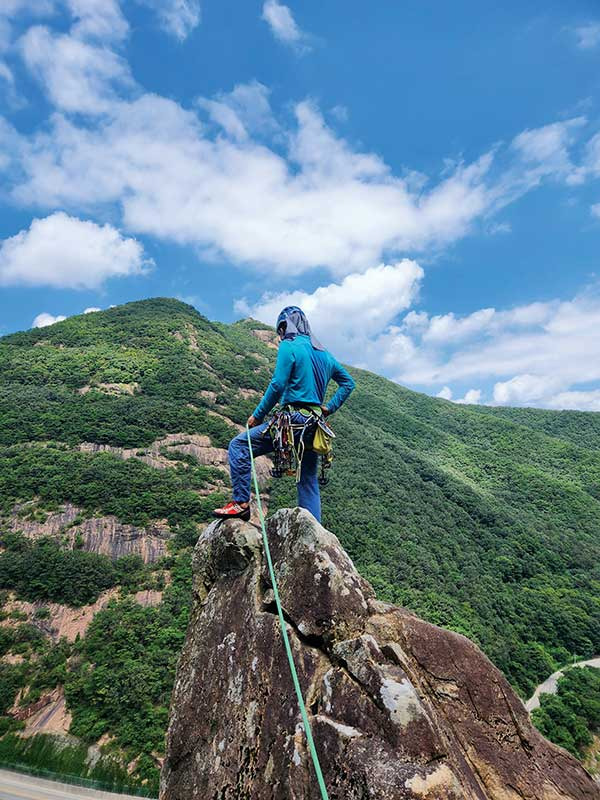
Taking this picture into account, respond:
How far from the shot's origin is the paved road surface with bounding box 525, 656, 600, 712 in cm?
3912

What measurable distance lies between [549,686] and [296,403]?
54.8 metres

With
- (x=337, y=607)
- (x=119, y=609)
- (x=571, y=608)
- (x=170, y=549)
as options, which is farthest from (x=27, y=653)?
(x=571, y=608)

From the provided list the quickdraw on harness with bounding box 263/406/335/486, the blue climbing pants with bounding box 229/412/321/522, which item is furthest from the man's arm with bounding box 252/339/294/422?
the blue climbing pants with bounding box 229/412/321/522

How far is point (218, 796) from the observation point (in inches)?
134

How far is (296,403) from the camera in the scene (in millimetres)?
4863

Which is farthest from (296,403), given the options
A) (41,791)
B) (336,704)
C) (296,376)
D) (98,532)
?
(98,532)

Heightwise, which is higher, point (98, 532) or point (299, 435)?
point (299, 435)

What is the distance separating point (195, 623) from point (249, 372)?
81.7 metres

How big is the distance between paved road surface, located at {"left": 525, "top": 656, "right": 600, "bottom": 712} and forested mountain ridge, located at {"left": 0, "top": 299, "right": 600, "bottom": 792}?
82 centimetres

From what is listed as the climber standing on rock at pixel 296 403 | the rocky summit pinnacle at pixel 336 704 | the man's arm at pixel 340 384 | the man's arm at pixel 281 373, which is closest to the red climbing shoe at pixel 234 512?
the climber standing on rock at pixel 296 403

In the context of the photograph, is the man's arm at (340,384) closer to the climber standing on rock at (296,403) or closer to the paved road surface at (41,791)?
the climber standing on rock at (296,403)

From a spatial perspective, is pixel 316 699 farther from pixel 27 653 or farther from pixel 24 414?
pixel 24 414

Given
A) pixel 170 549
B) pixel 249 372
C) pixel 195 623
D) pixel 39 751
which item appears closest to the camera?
pixel 195 623

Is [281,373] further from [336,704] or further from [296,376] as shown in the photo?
[336,704]
